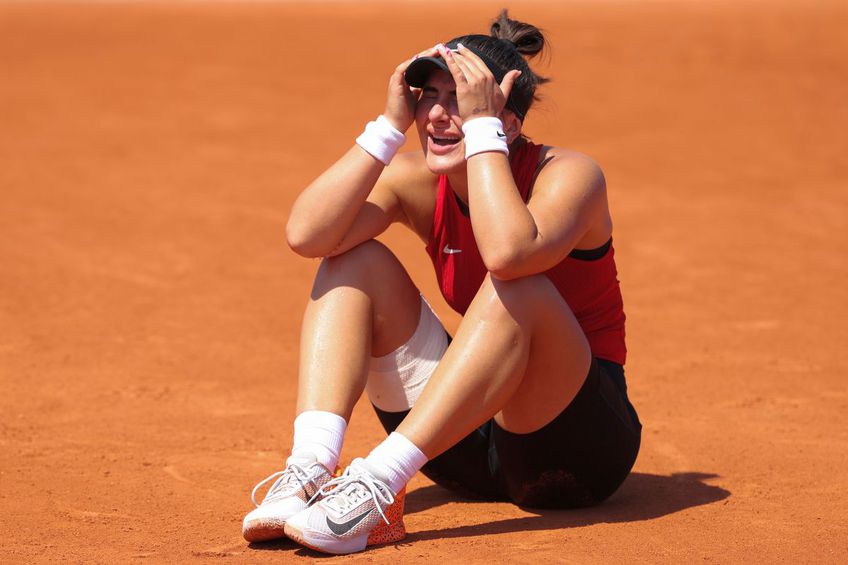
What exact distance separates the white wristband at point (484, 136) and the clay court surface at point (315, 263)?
1.02 metres

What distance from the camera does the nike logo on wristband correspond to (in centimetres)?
296

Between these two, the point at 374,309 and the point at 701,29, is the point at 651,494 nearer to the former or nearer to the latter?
the point at 374,309

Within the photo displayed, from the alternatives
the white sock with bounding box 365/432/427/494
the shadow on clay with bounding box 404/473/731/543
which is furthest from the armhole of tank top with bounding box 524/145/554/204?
the shadow on clay with bounding box 404/473/731/543

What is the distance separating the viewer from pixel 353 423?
4.84 metres

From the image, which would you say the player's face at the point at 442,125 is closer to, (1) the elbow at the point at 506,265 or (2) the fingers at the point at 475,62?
(2) the fingers at the point at 475,62

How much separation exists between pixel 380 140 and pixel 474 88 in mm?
341

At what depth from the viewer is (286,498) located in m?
3.06

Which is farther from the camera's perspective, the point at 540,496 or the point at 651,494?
the point at 651,494

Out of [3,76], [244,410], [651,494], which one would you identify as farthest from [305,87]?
[651,494]

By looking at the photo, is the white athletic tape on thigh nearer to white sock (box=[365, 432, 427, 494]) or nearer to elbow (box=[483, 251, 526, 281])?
white sock (box=[365, 432, 427, 494])

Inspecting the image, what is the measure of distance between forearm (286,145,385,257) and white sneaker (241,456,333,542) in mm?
615

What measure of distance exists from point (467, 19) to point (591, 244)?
39.9 ft

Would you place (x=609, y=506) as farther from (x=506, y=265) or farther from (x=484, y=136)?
(x=484, y=136)

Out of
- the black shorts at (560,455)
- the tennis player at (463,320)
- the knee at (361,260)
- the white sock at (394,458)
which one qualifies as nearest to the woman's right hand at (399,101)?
the tennis player at (463,320)
